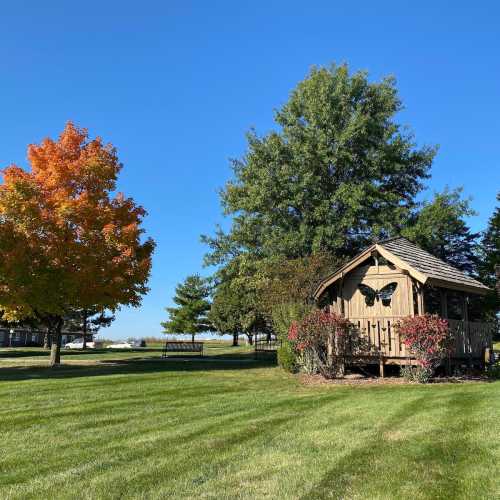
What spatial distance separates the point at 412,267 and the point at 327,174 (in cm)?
1312

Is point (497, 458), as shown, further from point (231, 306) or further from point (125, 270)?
point (231, 306)

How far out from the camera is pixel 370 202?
27.3m

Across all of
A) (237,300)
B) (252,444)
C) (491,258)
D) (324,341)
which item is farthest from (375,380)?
(237,300)

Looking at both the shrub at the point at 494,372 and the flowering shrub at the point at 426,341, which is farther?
the shrub at the point at 494,372

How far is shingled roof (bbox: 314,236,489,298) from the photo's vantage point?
16188 mm

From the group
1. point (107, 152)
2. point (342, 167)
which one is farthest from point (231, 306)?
point (107, 152)

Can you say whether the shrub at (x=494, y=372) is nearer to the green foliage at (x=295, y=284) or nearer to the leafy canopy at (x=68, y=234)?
the green foliage at (x=295, y=284)

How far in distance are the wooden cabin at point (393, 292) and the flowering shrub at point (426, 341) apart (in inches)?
42.5

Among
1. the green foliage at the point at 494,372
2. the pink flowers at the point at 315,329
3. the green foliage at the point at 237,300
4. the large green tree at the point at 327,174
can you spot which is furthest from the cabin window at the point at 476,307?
the pink flowers at the point at 315,329

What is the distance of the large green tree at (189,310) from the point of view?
68625mm

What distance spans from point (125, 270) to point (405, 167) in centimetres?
1723

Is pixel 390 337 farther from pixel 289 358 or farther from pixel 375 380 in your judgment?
pixel 289 358

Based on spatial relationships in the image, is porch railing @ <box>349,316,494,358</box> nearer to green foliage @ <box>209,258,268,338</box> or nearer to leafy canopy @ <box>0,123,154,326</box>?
green foliage @ <box>209,258,268,338</box>

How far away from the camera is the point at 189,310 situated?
68438 mm
